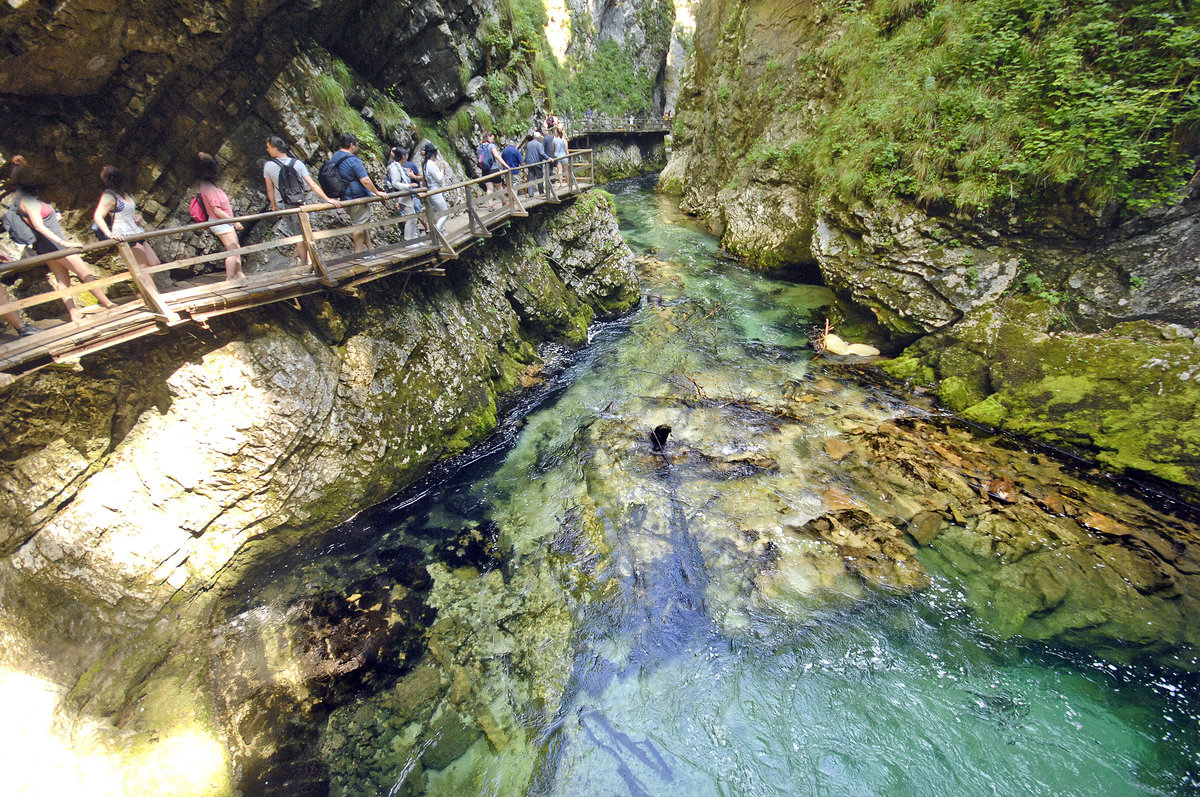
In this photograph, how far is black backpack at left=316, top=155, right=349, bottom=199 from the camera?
7.92 meters

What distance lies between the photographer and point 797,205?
1594 centimetres

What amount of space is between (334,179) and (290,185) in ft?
2.76

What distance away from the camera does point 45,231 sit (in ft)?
18.4

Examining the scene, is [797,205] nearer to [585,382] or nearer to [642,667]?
[585,382]

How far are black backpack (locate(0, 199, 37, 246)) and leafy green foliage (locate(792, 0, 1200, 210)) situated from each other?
15.4 meters

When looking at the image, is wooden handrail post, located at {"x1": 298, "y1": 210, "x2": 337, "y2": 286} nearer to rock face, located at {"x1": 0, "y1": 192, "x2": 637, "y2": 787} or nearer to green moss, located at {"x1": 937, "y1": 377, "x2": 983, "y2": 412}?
rock face, located at {"x1": 0, "y1": 192, "x2": 637, "y2": 787}

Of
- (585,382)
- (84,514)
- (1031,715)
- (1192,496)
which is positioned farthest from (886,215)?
(84,514)

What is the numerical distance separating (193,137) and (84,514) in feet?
21.0

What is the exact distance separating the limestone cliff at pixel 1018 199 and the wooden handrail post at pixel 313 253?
37.4 ft

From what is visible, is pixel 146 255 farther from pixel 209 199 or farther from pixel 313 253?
pixel 313 253

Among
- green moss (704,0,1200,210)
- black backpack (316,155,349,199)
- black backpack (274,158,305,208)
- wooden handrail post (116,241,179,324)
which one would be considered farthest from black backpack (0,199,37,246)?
green moss (704,0,1200,210)

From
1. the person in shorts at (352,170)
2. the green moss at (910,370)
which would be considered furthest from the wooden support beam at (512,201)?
the green moss at (910,370)

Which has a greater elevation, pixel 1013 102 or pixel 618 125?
pixel 618 125

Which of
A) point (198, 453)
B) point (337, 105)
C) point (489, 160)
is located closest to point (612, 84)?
point (489, 160)
